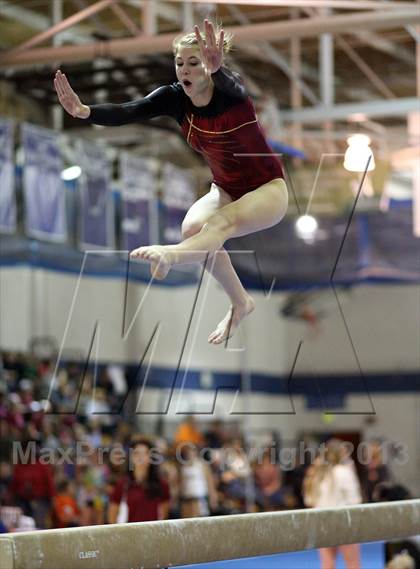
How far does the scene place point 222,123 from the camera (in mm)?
4984

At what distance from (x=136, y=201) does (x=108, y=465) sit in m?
3.24

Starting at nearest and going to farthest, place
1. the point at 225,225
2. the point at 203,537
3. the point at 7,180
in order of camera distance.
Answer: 1. the point at 203,537
2. the point at 225,225
3. the point at 7,180

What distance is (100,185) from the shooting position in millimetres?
14016

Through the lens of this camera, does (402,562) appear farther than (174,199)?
No

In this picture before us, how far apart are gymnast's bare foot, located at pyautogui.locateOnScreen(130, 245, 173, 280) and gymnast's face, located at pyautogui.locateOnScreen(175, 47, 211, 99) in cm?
71

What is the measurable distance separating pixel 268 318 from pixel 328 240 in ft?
15.9

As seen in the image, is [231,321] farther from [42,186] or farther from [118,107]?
[42,186]

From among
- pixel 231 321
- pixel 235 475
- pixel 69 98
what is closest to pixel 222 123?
pixel 69 98

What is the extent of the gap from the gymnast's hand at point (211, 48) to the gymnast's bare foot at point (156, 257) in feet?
2.48

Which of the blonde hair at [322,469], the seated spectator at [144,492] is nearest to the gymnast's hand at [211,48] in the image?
the seated spectator at [144,492]

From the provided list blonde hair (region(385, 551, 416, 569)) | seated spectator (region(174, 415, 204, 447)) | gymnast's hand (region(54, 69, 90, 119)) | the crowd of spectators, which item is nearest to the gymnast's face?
gymnast's hand (region(54, 69, 90, 119))

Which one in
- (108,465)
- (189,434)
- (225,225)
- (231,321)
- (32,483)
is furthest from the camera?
(189,434)

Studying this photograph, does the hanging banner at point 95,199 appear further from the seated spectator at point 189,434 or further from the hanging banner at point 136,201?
the seated spectator at point 189,434

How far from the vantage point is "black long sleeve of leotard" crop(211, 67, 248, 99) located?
4.84 metres
